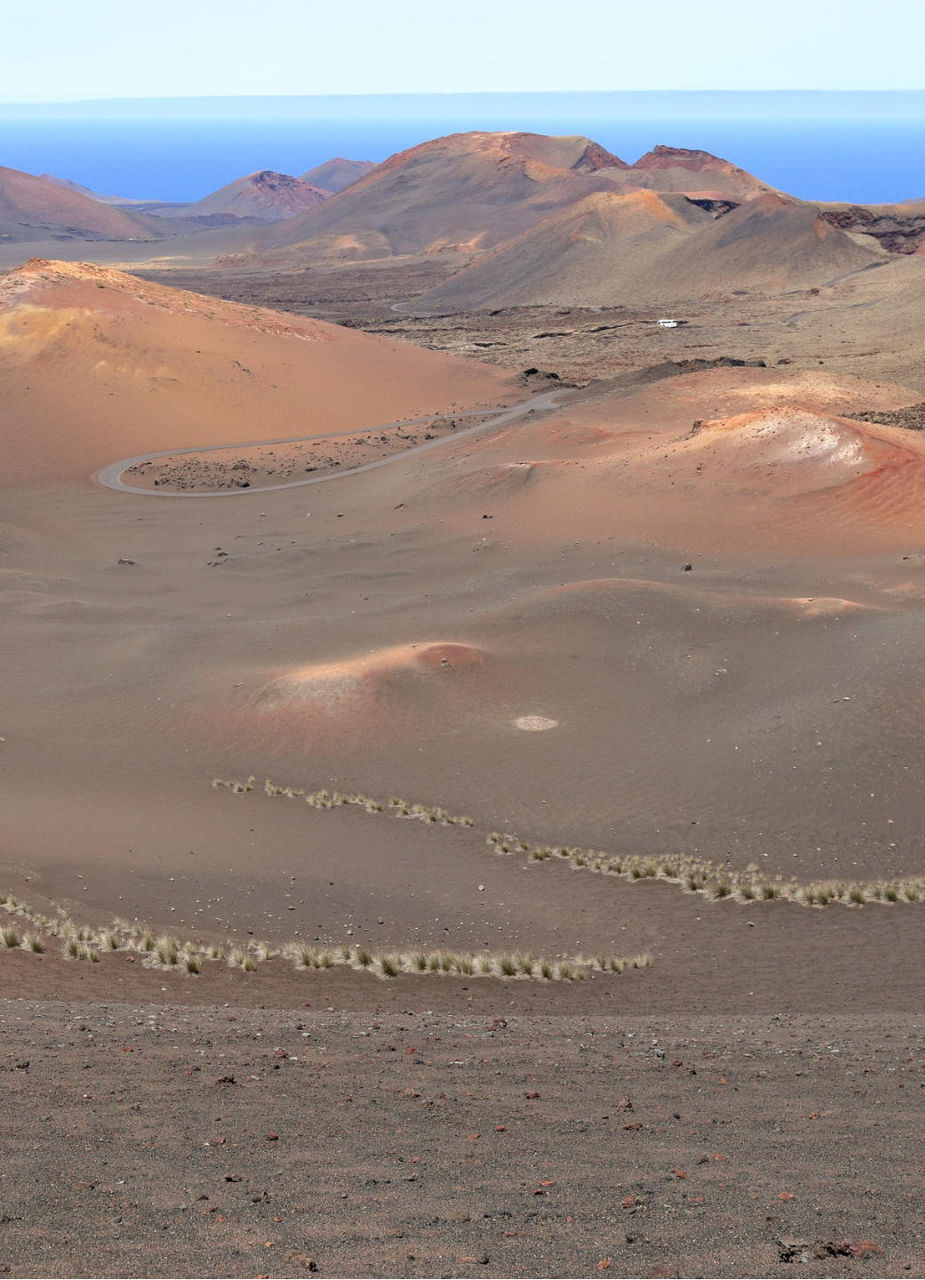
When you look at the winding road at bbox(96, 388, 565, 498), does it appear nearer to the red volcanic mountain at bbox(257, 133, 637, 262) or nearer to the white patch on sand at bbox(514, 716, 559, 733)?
the white patch on sand at bbox(514, 716, 559, 733)

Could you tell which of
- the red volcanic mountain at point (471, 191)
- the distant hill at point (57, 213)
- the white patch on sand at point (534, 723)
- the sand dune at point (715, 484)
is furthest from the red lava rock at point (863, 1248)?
the distant hill at point (57, 213)

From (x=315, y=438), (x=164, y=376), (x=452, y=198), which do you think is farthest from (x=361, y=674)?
(x=452, y=198)

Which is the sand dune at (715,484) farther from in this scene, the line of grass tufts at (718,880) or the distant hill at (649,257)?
the distant hill at (649,257)

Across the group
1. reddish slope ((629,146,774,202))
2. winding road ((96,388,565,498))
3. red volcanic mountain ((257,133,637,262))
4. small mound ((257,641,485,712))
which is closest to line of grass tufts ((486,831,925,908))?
small mound ((257,641,485,712))

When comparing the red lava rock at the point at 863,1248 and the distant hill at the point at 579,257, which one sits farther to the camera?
the distant hill at the point at 579,257

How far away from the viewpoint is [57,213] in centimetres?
→ 17188

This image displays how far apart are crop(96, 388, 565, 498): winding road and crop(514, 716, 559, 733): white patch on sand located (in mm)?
24606

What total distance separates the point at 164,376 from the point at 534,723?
125ft

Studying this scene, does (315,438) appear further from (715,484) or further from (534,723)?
(534,723)

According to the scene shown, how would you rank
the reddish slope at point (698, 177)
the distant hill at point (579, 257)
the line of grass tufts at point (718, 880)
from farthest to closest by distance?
the reddish slope at point (698, 177)
the distant hill at point (579, 257)
the line of grass tufts at point (718, 880)

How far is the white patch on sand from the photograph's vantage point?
62.9 ft

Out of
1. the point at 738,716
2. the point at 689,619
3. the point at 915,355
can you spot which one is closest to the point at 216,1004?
the point at 738,716

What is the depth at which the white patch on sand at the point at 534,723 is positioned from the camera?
1917cm

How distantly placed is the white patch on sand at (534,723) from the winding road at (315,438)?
2461 centimetres
